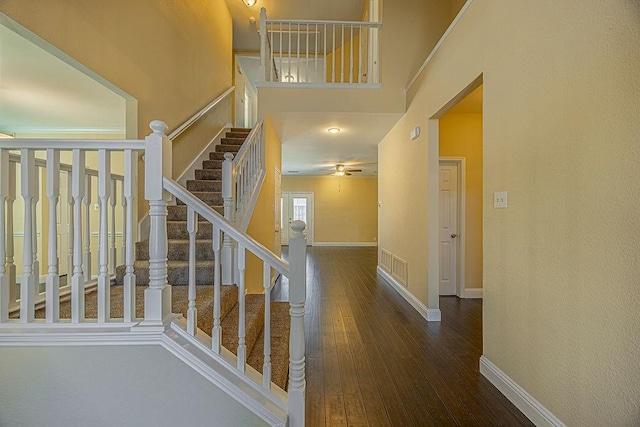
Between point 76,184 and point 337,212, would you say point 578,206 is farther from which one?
point 337,212

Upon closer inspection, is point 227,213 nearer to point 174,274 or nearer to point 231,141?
point 174,274

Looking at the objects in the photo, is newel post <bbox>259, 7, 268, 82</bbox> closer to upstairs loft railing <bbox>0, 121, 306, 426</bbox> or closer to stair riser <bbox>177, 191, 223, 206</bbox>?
stair riser <bbox>177, 191, 223, 206</bbox>

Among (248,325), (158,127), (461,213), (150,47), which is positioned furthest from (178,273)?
(461,213)

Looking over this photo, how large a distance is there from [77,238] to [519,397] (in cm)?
260

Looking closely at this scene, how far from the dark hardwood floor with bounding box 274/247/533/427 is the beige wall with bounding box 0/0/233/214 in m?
2.39

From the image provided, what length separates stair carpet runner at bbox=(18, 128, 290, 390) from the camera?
1.78 metres

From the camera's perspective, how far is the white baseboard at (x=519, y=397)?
1556 mm

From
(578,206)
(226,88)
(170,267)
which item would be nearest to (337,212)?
(226,88)

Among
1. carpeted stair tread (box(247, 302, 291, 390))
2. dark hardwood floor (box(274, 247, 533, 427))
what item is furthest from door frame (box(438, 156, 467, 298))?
carpeted stair tread (box(247, 302, 291, 390))

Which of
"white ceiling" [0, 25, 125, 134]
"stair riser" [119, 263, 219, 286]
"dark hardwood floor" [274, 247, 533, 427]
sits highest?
"white ceiling" [0, 25, 125, 134]

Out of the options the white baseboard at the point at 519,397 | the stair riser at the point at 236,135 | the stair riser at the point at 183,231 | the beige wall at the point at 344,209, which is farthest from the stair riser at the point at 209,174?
the beige wall at the point at 344,209

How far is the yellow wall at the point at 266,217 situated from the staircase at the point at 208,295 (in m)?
0.47

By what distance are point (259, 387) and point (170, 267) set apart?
4.62 feet

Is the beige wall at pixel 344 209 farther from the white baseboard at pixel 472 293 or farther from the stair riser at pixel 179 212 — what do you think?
the stair riser at pixel 179 212
